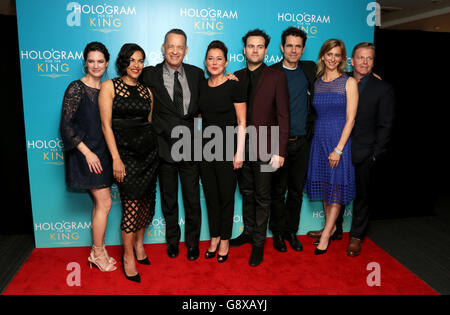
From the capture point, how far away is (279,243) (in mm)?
3004

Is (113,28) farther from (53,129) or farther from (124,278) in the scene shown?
(124,278)

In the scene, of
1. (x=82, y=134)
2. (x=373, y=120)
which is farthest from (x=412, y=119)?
(x=82, y=134)

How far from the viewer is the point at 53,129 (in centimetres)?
285

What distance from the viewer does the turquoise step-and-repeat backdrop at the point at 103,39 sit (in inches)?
107

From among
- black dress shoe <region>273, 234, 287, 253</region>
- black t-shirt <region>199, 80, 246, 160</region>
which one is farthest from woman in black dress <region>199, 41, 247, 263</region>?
black dress shoe <region>273, 234, 287, 253</region>

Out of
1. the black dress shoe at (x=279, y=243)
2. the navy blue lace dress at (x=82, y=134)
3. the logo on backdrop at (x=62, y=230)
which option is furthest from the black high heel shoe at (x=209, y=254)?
the logo on backdrop at (x=62, y=230)

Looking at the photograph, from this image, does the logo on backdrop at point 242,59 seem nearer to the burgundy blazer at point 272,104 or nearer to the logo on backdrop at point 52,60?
the burgundy blazer at point 272,104

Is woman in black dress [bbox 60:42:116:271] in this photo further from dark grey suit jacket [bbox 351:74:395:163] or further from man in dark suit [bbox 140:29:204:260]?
dark grey suit jacket [bbox 351:74:395:163]

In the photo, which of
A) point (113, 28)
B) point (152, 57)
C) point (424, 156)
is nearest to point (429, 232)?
point (424, 156)

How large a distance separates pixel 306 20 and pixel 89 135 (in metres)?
2.16

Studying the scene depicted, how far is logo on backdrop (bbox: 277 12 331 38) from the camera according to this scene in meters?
2.95

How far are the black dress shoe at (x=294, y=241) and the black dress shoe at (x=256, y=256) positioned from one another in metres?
0.41

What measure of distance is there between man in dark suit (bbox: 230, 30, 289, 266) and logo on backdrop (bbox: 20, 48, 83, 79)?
144cm

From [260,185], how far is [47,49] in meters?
2.12
